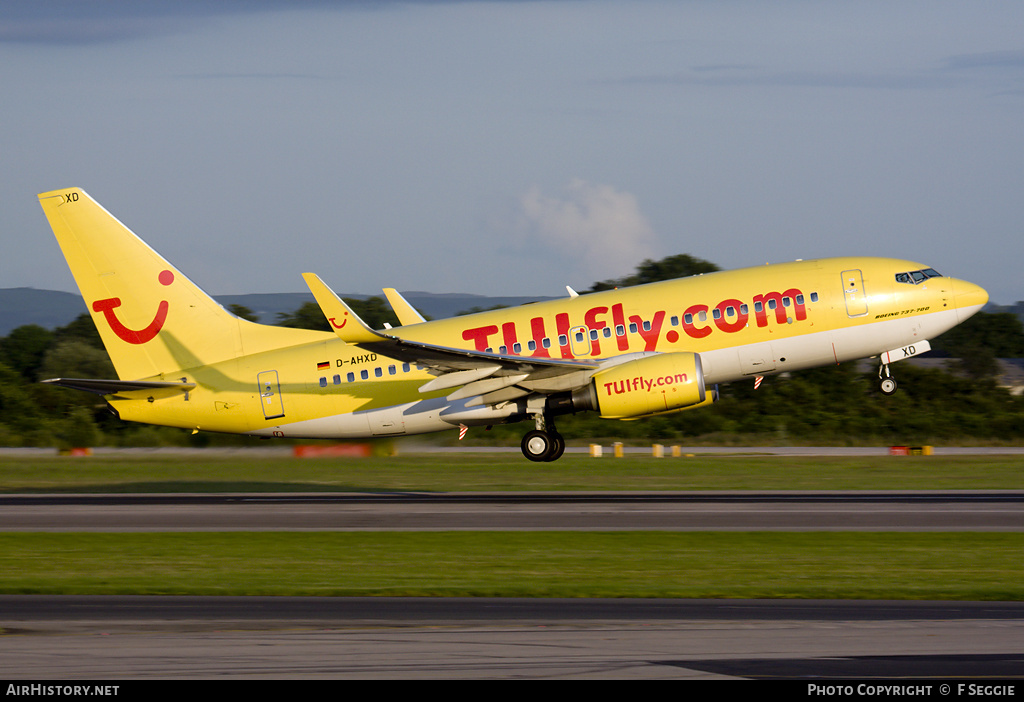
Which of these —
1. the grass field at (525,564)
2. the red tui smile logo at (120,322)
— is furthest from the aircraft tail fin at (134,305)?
the grass field at (525,564)

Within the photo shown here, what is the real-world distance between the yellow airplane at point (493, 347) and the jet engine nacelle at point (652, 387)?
42 millimetres

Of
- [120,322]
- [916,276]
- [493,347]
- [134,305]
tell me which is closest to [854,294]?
[916,276]

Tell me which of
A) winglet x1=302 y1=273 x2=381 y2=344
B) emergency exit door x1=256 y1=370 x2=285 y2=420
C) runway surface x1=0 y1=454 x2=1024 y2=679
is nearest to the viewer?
runway surface x1=0 y1=454 x2=1024 y2=679

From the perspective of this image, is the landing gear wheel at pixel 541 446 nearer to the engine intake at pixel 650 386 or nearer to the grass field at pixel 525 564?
the engine intake at pixel 650 386

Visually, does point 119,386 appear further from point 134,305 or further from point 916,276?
point 916,276

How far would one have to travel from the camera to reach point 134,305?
1367 inches

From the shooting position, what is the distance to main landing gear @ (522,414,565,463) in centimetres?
3369

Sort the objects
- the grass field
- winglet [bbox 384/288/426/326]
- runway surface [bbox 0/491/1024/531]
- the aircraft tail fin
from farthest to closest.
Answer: winglet [bbox 384/288/426/326] < the aircraft tail fin < runway surface [bbox 0/491/1024/531] < the grass field

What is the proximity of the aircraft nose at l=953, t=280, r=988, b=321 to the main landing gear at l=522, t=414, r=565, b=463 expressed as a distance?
41.0 ft

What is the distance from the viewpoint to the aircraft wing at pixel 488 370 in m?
Result: 30.5

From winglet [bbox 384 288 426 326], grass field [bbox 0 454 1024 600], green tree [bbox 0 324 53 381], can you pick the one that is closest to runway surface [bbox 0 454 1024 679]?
grass field [bbox 0 454 1024 600]

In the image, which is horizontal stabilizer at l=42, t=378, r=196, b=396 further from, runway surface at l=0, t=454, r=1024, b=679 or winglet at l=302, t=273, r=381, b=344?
runway surface at l=0, t=454, r=1024, b=679

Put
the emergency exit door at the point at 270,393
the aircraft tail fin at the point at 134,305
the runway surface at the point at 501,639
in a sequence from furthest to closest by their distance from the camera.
→ the aircraft tail fin at the point at 134,305, the emergency exit door at the point at 270,393, the runway surface at the point at 501,639

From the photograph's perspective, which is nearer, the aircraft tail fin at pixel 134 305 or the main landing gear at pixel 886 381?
the main landing gear at pixel 886 381
